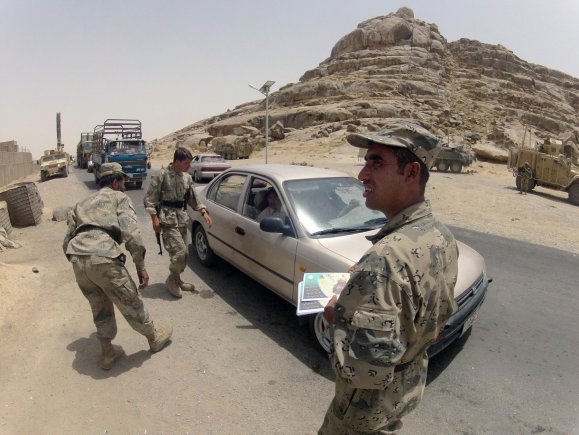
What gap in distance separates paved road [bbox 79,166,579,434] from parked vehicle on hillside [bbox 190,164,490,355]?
34 cm

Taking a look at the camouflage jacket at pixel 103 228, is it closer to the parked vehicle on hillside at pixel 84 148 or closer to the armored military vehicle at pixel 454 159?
the armored military vehicle at pixel 454 159

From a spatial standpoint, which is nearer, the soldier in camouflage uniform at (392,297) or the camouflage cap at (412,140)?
the soldier in camouflage uniform at (392,297)

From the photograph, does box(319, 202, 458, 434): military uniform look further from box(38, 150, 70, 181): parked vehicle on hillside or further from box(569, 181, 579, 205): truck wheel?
box(38, 150, 70, 181): parked vehicle on hillside

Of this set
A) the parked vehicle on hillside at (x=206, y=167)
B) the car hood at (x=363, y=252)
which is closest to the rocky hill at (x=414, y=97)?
the parked vehicle on hillside at (x=206, y=167)

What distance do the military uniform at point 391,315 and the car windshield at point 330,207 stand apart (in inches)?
93.1

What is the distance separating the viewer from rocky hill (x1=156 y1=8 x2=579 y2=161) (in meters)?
38.9

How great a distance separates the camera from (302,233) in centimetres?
377

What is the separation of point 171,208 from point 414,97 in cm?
4747

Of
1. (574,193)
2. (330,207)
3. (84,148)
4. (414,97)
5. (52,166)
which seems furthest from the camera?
(414,97)

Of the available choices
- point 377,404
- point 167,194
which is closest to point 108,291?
point 167,194

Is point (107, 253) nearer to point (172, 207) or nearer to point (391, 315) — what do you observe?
point (172, 207)

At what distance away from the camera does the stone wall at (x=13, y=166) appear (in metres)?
20.0

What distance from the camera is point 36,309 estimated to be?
442cm

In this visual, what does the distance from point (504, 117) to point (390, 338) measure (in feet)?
166
